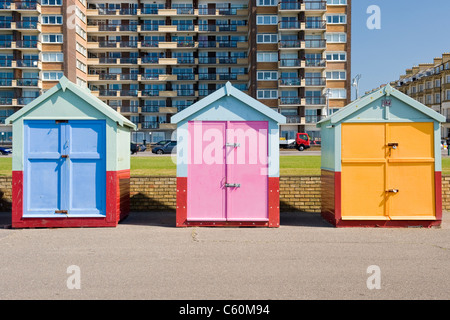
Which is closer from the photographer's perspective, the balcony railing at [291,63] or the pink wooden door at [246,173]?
the pink wooden door at [246,173]

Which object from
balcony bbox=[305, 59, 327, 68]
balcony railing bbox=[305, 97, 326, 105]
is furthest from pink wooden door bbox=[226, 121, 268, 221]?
balcony railing bbox=[305, 97, 326, 105]

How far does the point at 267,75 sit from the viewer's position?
67438 mm

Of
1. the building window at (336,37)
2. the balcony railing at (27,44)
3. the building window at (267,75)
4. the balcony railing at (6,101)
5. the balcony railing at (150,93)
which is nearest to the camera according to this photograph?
the balcony railing at (27,44)

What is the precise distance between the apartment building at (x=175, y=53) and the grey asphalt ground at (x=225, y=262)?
5799 cm

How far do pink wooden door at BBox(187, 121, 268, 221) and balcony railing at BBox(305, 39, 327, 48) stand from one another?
58706 mm

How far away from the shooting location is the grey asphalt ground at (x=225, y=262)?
563 cm

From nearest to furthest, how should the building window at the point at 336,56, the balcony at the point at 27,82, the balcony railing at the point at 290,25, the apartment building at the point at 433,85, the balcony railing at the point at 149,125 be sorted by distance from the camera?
the balcony railing at the point at 290,25
the balcony at the point at 27,82
the building window at the point at 336,56
the balcony railing at the point at 149,125
the apartment building at the point at 433,85

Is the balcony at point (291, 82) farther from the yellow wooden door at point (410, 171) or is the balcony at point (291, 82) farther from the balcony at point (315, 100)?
the yellow wooden door at point (410, 171)

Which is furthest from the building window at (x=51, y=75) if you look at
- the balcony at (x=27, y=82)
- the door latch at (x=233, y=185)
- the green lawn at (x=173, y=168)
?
the door latch at (x=233, y=185)

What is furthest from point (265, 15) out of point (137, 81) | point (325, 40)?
point (137, 81)
